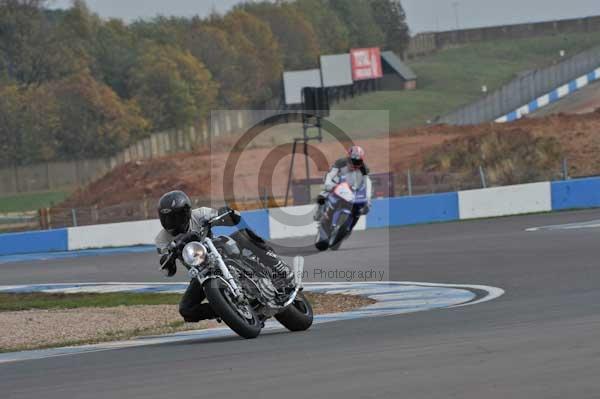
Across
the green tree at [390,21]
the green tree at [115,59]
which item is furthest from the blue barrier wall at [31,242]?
the green tree at [390,21]

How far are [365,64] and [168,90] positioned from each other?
19.1 meters

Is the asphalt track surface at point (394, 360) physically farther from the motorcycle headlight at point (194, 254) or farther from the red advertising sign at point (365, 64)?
the red advertising sign at point (365, 64)

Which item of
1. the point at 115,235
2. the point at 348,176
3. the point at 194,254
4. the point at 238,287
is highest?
the point at 194,254

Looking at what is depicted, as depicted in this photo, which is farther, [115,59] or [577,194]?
[115,59]

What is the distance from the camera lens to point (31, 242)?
29.4 m

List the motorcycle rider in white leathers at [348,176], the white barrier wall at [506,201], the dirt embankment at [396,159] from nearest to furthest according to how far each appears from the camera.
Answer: the motorcycle rider in white leathers at [348,176], the white barrier wall at [506,201], the dirt embankment at [396,159]

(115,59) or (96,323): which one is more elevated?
(115,59)

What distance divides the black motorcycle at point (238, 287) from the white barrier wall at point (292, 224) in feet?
57.3

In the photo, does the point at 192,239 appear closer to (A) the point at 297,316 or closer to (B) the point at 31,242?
(A) the point at 297,316

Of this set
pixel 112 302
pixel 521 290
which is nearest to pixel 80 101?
pixel 112 302

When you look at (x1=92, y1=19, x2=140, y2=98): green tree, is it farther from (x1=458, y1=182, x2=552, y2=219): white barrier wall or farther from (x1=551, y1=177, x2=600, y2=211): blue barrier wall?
(x1=551, y1=177, x2=600, y2=211): blue barrier wall

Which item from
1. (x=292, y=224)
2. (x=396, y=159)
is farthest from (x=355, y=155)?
(x=396, y=159)

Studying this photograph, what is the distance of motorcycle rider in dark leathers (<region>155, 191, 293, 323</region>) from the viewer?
10266mm

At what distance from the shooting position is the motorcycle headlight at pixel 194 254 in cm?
996
